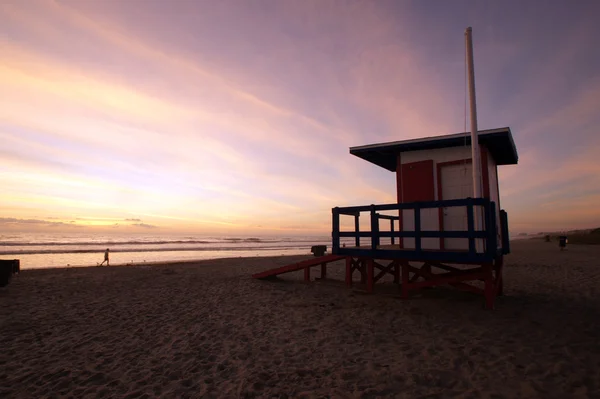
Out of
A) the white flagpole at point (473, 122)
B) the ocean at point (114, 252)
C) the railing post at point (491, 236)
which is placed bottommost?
the ocean at point (114, 252)

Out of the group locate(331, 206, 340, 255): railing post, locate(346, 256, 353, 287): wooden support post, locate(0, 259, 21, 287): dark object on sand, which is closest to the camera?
locate(331, 206, 340, 255): railing post

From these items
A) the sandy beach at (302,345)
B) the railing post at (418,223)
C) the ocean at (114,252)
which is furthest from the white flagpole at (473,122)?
the ocean at (114,252)

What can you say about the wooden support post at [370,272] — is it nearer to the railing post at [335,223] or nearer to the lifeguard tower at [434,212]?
the lifeguard tower at [434,212]

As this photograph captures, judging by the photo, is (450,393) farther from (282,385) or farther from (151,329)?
(151,329)

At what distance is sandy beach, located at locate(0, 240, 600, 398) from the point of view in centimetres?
460

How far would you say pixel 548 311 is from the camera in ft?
Result: 26.2

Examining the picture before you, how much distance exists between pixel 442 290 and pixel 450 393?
7.01 meters

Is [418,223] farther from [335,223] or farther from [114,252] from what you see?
[114,252]

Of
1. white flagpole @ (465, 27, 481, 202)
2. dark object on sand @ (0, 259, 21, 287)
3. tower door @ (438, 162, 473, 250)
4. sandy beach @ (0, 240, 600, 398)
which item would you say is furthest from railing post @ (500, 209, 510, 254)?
dark object on sand @ (0, 259, 21, 287)

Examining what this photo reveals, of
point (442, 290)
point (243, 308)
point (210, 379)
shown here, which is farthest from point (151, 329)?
point (442, 290)

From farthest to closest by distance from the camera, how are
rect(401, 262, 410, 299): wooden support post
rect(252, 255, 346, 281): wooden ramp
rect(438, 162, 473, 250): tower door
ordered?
rect(252, 255, 346, 281): wooden ramp < rect(438, 162, 473, 250): tower door < rect(401, 262, 410, 299): wooden support post

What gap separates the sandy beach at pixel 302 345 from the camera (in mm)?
4602

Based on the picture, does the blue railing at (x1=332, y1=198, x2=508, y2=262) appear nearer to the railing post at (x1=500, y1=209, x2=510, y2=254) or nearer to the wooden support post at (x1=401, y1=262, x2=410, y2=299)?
the railing post at (x1=500, y1=209, x2=510, y2=254)

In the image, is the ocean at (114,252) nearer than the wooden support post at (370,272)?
No
